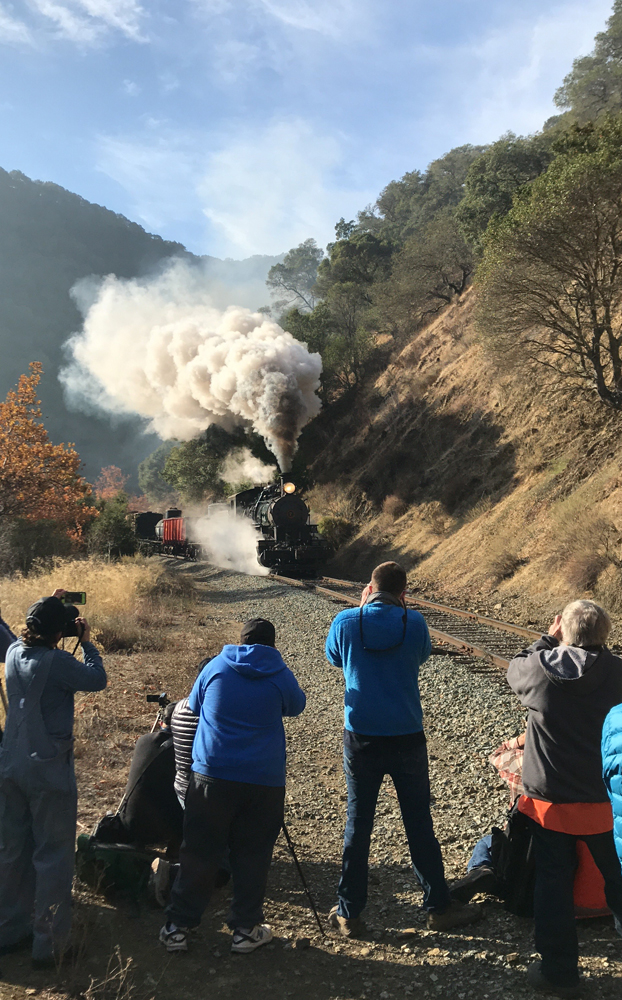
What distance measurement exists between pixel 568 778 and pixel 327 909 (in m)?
1.79

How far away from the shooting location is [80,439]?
115m

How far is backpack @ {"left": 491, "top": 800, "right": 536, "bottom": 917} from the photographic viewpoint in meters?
3.39

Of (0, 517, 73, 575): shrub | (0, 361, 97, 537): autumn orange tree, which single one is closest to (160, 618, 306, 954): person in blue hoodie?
(0, 517, 73, 575): shrub

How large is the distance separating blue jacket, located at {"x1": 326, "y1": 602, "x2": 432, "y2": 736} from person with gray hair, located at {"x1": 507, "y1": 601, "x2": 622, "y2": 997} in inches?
26.8

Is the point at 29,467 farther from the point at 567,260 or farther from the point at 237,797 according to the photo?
the point at 237,797

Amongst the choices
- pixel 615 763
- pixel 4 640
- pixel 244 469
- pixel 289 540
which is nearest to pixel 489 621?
pixel 4 640

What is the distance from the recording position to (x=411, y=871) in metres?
4.18

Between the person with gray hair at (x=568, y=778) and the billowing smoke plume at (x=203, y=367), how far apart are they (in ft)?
70.1

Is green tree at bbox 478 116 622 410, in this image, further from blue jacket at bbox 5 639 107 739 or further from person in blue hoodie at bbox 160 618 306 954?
blue jacket at bbox 5 639 107 739

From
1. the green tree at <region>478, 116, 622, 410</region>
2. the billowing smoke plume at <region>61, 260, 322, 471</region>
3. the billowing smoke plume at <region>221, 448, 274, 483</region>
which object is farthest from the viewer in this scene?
the billowing smoke plume at <region>221, 448, 274, 483</region>

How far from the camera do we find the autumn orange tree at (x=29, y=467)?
18812 millimetres

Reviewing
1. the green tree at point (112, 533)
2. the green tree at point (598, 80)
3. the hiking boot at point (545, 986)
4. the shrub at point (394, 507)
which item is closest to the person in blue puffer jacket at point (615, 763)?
the hiking boot at point (545, 986)

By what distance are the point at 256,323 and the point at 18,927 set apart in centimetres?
2792

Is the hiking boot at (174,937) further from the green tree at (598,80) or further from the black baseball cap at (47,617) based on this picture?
the green tree at (598,80)
